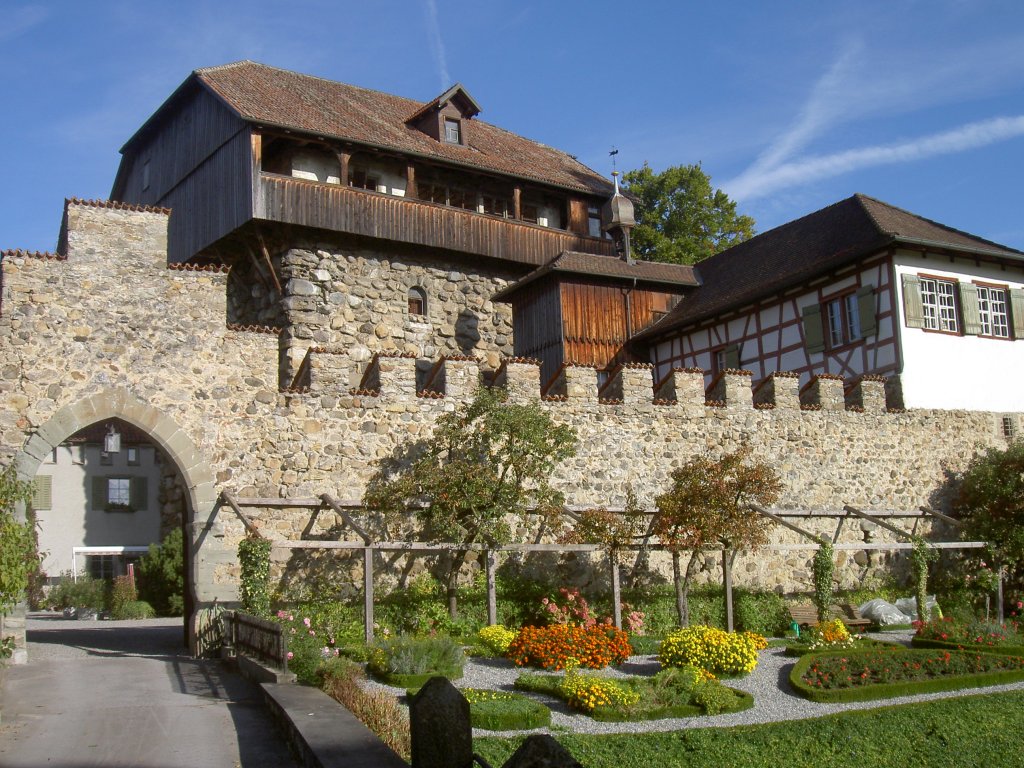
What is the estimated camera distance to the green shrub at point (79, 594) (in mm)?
28203

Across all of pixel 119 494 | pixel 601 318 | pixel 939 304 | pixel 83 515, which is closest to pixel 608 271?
pixel 601 318

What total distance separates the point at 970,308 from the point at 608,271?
8.82 metres

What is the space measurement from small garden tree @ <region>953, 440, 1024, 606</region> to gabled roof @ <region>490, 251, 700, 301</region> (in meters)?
9.41

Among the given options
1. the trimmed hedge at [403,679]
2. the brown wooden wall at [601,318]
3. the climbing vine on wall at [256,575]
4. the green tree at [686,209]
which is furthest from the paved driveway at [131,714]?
the green tree at [686,209]

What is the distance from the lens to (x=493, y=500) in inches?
651

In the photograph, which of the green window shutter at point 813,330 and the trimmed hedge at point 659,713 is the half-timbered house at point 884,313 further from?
the trimmed hedge at point 659,713

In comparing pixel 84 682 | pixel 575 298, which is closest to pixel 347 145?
pixel 575 298

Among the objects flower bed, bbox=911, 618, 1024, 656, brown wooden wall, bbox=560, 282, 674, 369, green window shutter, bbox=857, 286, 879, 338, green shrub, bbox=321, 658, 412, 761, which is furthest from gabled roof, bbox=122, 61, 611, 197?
flower bed, bbox=911, 618, 1024, 656

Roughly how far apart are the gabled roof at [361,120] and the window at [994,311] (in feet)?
36.4

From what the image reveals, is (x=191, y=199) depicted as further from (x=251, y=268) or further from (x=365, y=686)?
(x=365, y=686)

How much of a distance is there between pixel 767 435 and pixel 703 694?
10180mm

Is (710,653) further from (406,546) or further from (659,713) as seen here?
(406,546)

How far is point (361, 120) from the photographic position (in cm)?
2720

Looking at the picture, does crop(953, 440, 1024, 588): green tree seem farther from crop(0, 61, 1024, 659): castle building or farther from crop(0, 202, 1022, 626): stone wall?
crop(0, 202, 1022, 626): stone wall
